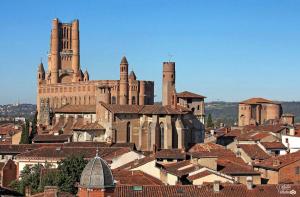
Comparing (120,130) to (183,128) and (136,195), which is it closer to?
(183,128)

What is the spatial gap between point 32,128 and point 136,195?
69464 mm

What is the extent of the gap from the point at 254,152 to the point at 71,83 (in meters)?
65.4

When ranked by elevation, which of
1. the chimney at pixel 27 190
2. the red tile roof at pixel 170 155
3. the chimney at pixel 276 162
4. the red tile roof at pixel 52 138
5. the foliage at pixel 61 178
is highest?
the red tile roof at pixel 52 138

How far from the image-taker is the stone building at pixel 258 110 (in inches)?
5527

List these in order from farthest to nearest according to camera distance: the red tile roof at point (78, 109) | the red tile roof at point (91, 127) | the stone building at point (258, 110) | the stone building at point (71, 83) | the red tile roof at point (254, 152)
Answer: the stone building at point (258, 110)
the stone building at point (71, 83)
the red tile roof at point (78, 109)
the red tile roof at point (91, 127)
the red tile roof at point (254, 152)

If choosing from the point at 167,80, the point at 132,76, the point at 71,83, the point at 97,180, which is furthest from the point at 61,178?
the point at 71,83

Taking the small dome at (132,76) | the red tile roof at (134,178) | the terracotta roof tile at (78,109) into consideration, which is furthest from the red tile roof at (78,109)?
the red tile roof at (134,178)

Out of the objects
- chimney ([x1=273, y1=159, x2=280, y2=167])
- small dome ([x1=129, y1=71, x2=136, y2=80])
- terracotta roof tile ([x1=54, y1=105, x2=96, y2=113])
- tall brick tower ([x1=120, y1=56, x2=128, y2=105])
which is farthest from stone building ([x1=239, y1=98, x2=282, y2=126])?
chimney ([x1=273, y1=159, x2=280, y2=167])

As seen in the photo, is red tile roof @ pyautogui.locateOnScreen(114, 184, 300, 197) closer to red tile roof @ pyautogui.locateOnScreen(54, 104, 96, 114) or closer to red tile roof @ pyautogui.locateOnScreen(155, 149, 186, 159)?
red tile roof @ pyautogui.locateOnScreen(155, 149, 186, 159)

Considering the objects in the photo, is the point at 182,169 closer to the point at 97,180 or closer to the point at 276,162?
the point at 276,162

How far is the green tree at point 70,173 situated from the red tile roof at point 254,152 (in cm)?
2095

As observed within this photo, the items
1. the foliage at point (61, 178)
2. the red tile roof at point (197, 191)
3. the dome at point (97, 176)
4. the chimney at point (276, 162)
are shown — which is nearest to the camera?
the dome at point (97, 176)

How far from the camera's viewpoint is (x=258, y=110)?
142000 mm

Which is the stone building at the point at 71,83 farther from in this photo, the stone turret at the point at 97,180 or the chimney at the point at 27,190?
the stone turret at the point at 97,180
